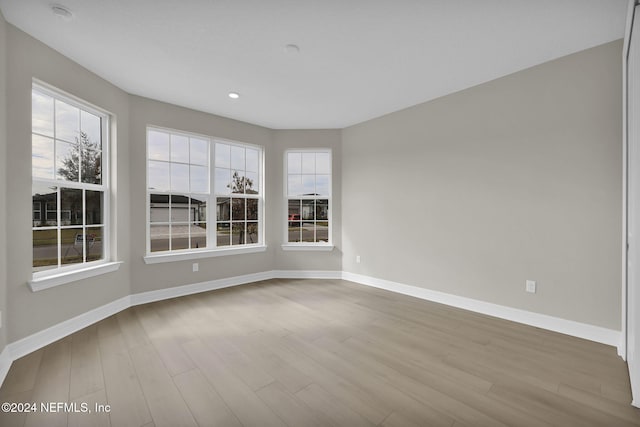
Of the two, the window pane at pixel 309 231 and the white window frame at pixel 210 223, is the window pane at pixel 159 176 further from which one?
the window pane at pixel 309 231

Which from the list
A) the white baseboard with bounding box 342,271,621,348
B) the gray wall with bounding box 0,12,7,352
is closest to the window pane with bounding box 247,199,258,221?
the white baseboard with bounding box 342,271,621,348

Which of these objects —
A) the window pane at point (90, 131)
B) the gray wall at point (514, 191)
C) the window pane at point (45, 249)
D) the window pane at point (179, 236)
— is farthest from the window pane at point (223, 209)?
the gray wall at point (514, 191)

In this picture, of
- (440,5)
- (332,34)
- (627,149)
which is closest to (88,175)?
(332,34)

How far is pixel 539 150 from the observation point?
9.61ft

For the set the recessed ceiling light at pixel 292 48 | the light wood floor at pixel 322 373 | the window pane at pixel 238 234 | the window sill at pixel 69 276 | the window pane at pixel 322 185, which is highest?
the recessed ceiling light at pixel 292 48

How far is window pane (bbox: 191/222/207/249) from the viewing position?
4262 millimetres

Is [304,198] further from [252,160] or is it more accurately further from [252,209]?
[252,160]

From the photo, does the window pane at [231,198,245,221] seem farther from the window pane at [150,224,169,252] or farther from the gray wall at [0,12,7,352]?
the gray wall at [0,12,7,352]

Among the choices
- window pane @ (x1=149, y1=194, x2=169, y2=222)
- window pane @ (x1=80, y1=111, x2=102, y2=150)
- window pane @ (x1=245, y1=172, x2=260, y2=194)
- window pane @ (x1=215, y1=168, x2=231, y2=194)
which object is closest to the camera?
window pane @ (x1=80, y1=111, x2=102, y2=150)

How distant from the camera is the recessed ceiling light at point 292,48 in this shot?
8.33 feet

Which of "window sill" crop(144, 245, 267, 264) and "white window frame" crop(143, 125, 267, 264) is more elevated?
"white window frame" crop(143, 125, 267, 264)

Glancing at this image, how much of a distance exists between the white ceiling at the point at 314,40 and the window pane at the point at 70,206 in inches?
52.8

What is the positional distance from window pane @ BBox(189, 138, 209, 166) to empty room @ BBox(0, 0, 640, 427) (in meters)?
0.03

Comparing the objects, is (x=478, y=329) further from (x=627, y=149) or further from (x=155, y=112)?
(x=155, y=112)
